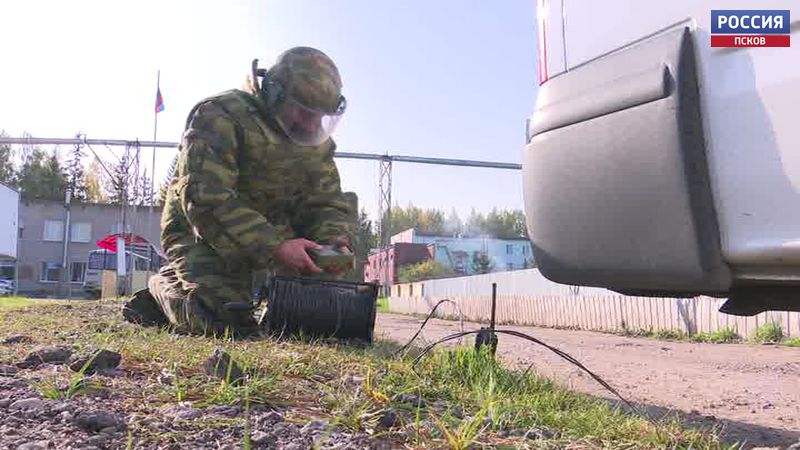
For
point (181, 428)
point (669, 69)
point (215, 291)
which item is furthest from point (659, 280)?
point (215, 291)

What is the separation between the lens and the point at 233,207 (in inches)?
133

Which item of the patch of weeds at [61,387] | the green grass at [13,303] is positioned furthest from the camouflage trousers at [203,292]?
the green grass at [13,303]

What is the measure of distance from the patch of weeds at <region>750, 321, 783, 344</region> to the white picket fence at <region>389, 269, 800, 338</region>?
0.06 metres

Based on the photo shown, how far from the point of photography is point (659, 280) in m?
2.05

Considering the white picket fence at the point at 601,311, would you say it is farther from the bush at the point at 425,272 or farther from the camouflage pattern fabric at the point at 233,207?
the bush at the point at 425,272

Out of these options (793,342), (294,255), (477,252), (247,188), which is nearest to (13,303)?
(247,188)

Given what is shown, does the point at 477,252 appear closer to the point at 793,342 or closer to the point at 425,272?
the point at 425,272

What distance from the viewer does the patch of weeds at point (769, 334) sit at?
25.3 ft

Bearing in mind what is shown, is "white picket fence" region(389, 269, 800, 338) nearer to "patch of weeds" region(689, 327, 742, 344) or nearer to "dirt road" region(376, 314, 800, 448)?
"patch of weeds" region(689, 327, 742, 344)

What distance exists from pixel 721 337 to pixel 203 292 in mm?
7134

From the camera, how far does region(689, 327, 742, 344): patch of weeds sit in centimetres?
838

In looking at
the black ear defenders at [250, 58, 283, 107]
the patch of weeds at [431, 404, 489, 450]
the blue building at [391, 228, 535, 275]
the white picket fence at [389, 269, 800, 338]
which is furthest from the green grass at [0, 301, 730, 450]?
the blue building at [391, 228, 535, 275]

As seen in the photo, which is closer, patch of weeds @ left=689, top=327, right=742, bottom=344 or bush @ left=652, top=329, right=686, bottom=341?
patch of weeds @ left=689, top=327, right=742, bottom=344

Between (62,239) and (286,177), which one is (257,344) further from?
(62,239)
